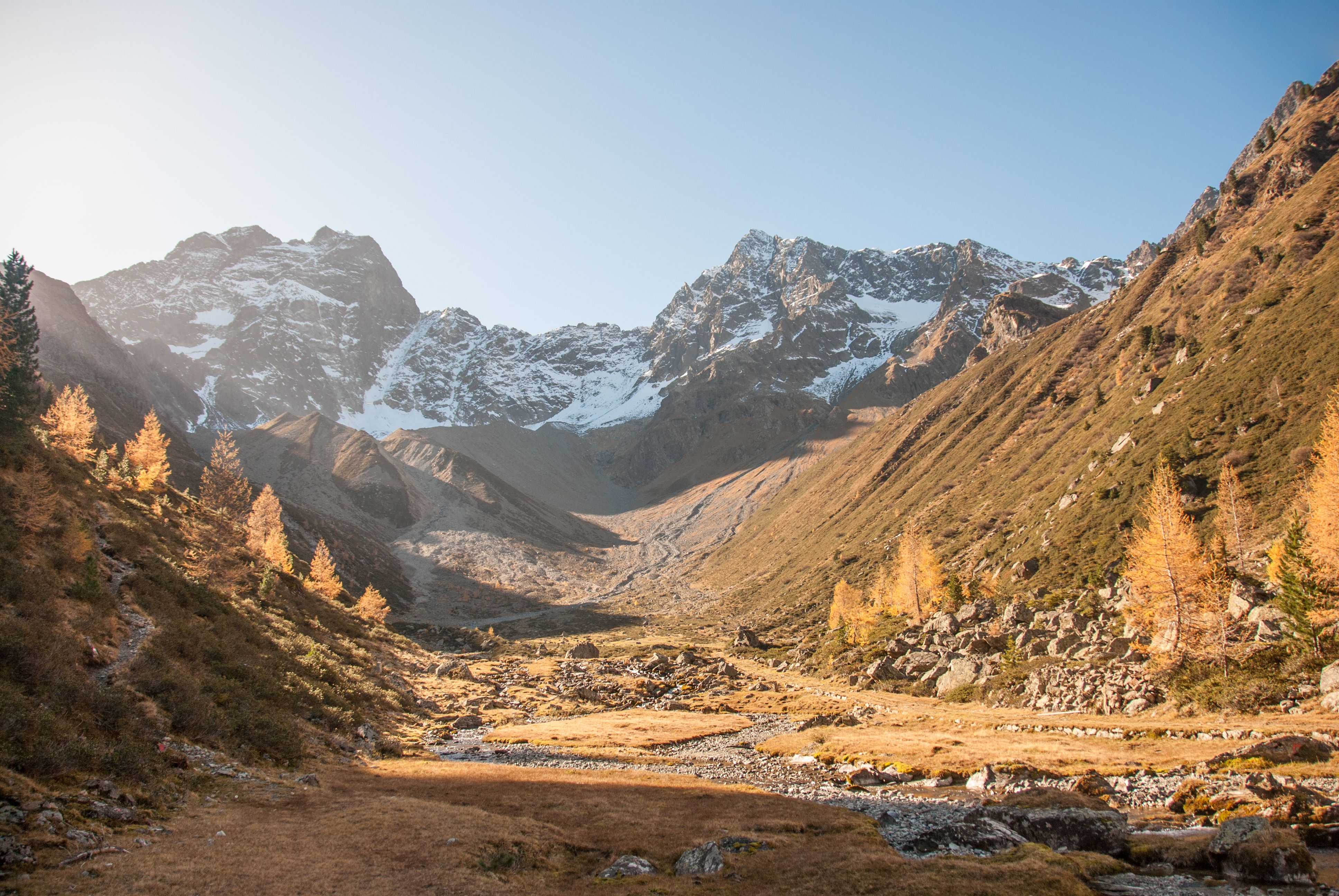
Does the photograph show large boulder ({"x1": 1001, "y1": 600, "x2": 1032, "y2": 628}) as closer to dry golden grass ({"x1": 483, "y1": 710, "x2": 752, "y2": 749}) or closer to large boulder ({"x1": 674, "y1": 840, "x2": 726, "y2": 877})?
dry golden grass ({"x1": 483, "y1": 710, "x2": 752, "y2": 749})

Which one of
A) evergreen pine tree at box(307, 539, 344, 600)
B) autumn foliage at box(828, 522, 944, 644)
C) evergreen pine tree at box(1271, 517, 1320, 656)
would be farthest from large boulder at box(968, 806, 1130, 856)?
evergreen pine tree at box(307, 539, 344, 600)

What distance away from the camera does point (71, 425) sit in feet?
210

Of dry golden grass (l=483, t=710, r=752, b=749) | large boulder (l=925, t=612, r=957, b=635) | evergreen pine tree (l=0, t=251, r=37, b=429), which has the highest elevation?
evergreen pine tree (l=0, t=251, r=37, b=429)

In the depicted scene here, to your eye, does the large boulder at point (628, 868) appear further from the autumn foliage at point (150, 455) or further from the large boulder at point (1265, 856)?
Answer: the autumn foliage at point (150, 455)

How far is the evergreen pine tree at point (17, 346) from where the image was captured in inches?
1724

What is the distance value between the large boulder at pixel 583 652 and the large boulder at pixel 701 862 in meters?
94.2

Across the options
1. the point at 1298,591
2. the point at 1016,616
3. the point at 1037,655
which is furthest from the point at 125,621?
the point at 1016,616

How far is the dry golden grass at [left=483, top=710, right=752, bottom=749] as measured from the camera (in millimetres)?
53812

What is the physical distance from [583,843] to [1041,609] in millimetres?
59955

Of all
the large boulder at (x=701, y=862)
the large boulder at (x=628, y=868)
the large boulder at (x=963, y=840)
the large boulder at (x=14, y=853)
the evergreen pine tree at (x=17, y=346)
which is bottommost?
the large boulder at (x=628, y=868)

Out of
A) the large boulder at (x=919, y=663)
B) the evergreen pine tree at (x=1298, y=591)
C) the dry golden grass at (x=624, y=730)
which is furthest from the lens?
the large boulder at (x=919, y=663)

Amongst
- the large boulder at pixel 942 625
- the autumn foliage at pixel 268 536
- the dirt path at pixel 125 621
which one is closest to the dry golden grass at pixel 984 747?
the large boulder at pixel 942 625

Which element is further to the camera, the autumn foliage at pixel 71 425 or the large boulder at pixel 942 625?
the large boulder at pixel 942 625

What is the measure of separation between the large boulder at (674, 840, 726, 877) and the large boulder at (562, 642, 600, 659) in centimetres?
9418
